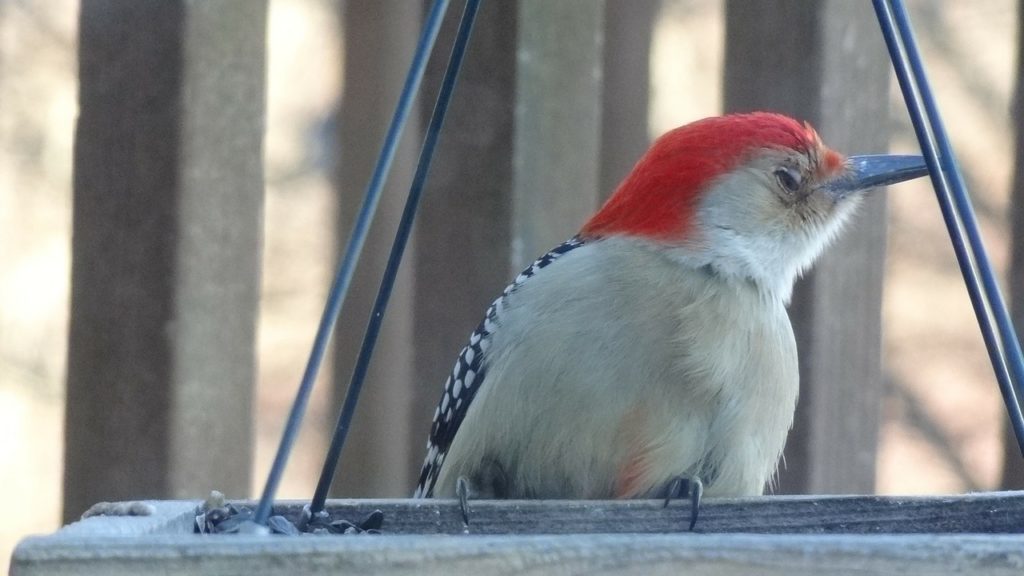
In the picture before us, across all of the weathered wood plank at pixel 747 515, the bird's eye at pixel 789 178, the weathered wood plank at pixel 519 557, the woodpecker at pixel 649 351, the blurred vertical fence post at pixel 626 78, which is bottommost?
the weathered wood plank at pixel 747 515

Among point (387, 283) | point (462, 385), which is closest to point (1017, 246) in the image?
point (462, 385)

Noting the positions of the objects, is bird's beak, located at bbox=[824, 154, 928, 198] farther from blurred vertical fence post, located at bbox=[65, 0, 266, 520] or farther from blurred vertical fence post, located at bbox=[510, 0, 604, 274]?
blurred vertical fence post, located at bbox=[65, 0, 266, 520]

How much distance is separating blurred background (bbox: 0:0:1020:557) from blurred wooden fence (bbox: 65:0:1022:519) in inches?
0.6

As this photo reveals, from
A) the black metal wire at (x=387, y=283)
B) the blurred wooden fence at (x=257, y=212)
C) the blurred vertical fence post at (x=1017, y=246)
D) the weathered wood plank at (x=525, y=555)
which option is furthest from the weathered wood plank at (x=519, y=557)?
the blurred vertical fence post at (x=1017, y=246)

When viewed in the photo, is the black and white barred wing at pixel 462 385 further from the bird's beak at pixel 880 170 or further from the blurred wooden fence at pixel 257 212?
the bird's beak at pixel 880 170

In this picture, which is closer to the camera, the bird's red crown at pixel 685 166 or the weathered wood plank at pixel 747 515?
the weathered wood plank at pixel 747 515

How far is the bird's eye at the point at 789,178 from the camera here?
10.8 ft

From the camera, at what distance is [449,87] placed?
7.25 feet

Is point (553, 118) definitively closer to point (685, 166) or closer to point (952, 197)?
point (685, 166)

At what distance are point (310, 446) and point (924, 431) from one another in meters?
2.88

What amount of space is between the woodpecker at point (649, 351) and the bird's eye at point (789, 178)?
0.32 feet

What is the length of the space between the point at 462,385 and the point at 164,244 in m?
0.69

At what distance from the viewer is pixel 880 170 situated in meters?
3.06

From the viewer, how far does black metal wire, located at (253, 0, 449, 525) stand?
191cm
